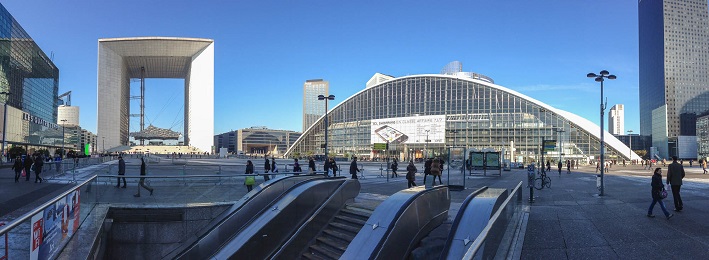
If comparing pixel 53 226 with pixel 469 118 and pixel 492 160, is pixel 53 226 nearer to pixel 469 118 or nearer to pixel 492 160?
pixel 492 160

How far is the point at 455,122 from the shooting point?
271 feet

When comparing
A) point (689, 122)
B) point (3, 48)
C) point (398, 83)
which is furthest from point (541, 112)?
point (689, 122)

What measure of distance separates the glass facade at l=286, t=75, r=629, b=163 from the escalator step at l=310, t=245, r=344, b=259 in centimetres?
6289

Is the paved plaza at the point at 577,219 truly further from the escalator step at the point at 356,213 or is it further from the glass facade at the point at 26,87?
the glass facade at the point at 26,87

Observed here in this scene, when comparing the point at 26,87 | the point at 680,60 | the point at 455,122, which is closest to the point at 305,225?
the point at 455,122

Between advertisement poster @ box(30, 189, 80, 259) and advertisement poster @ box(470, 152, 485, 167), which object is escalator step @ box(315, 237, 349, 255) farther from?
advertisement poster @ box(470, 152, 485, 167)

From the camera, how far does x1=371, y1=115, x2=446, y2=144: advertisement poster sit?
276 ft

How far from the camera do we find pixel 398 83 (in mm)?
89250

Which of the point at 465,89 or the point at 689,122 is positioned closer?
the point at 465,89

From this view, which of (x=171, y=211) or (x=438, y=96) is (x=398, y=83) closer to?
(x=438, y=96)

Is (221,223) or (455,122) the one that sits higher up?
(455,122)

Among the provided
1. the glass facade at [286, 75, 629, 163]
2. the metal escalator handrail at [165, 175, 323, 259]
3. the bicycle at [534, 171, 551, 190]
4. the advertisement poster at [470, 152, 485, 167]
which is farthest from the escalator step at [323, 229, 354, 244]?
the glass facade at [286, 75, 629, 163]

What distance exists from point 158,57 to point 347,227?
4463 inches

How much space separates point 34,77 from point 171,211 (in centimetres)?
8557
